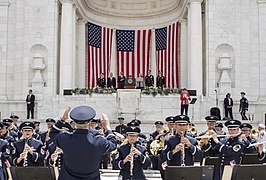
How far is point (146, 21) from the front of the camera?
3916 centimetres

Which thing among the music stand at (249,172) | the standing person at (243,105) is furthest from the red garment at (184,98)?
the music stand at (249,172)

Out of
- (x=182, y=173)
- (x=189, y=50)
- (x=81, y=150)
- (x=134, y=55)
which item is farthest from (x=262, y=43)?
(x=81, y=150)

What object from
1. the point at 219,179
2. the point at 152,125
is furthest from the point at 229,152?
the point at 152,125

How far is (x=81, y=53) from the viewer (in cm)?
3569

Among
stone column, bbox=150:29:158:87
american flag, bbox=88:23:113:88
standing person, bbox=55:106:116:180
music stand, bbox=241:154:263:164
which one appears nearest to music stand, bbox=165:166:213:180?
standing person, bbox=55:106:116:180

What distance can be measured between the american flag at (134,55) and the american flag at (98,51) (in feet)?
3.60

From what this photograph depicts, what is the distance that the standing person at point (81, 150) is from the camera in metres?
6.32

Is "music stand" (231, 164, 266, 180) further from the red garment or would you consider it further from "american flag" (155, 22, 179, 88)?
"american flag" (155, 22, 179, 88)

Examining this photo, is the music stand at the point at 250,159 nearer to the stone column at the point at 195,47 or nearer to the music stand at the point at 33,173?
the music stand at the point at 33,173

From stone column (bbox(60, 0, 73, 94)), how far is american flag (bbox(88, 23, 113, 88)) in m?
4.98

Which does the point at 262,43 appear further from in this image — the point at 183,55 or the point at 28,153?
the point at 28,153

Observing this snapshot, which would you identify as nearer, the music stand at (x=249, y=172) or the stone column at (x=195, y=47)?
the music stand at (x=249, y=172)

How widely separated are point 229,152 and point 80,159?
4.55m

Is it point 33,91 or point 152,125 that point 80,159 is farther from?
point 33,91
